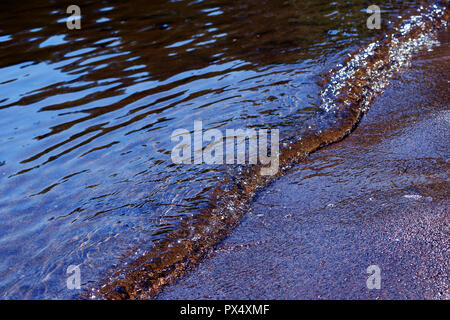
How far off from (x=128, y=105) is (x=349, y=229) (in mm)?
3368

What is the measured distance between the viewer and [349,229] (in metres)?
3.06

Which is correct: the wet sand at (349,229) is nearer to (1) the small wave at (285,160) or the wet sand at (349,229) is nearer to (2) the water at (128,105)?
(1) the small wave at (285,160)

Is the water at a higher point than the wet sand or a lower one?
higher

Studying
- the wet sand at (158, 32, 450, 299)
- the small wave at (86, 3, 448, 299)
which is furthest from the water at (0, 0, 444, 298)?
the wet sand at (158, 32, 450, 299)

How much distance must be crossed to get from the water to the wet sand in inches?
16.4

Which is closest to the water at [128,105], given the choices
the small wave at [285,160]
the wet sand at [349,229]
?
the small wave at [285,160]

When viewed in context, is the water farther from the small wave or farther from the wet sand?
the wet sand

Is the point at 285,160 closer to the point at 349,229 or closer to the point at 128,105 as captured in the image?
the point at 349,229

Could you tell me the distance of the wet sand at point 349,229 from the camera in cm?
262

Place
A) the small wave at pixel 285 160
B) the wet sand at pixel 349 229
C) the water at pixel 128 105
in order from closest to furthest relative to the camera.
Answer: the wet sand at pixel 349 229 < the small wave at pixel 285 160 < the water at pixel 128 105

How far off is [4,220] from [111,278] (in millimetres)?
1318

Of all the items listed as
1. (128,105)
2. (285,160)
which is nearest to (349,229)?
(285,160)

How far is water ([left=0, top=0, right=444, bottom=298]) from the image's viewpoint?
3383 millimetres

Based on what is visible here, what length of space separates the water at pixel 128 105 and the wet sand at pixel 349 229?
0.42 metres
